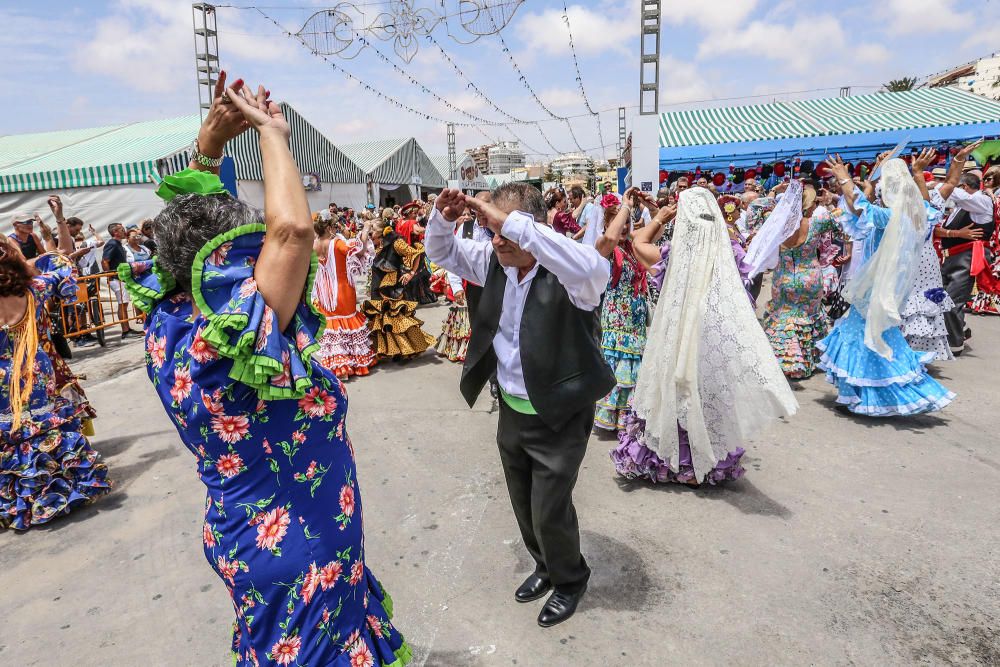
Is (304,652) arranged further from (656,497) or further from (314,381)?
(656,497)

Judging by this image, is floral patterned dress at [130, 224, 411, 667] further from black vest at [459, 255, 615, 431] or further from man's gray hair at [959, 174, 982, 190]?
man's gray hair at [959, 174, 982, 190]

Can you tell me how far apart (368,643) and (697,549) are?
7.14 feet

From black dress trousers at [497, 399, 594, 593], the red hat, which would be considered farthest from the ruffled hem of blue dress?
black dress trousers at [497, 399, 594, 593]

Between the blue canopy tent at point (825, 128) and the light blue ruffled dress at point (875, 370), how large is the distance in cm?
1085

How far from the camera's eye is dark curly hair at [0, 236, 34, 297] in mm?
3795

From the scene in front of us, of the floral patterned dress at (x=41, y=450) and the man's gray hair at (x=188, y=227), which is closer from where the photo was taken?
the man's gray hair at (x=188, y=227)

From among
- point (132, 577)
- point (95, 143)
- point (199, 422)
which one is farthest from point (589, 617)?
point (95, 143)

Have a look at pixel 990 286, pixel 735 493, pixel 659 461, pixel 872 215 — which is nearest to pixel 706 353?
pixel 659 461

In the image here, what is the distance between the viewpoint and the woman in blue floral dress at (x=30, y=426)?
12.8 feet

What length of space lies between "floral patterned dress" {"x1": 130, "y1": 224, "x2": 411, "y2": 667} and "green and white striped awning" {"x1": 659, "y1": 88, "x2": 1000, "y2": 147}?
16.5 metres

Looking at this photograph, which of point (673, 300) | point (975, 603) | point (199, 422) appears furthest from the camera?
point (673, 300)

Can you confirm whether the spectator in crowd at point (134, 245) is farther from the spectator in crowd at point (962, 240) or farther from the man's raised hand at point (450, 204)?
the spectator in crowd at point (962, 240)

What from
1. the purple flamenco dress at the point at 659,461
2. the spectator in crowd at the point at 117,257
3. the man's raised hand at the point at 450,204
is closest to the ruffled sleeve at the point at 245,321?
the man's raised hand at the point at 450,204

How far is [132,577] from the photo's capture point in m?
3.32
